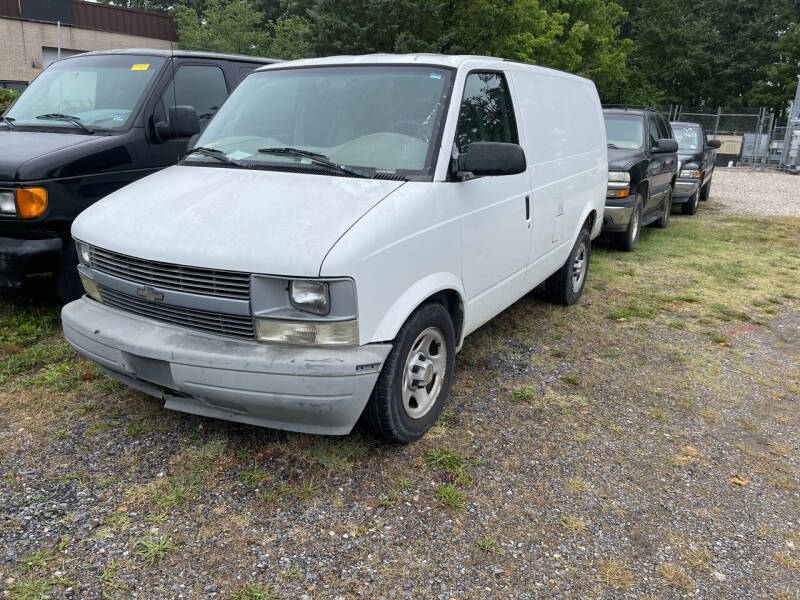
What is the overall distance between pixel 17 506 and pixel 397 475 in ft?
5.96

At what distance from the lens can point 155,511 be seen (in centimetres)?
291

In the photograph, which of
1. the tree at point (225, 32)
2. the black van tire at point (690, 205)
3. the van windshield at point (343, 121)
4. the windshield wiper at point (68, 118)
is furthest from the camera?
the tree at point (225, 32)

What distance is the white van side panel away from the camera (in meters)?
4.60

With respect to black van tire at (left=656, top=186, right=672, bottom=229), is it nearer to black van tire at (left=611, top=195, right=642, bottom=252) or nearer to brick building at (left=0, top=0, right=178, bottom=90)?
black van tire at (left=611, top=195, right=642, bottom=252)

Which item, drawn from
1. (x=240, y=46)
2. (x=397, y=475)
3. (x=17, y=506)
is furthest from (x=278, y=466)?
(x=240, y=46)

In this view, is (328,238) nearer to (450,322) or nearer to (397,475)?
(450,322)

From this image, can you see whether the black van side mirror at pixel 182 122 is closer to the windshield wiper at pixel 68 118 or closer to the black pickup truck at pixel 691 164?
the windshield wiper at pixel 68 118

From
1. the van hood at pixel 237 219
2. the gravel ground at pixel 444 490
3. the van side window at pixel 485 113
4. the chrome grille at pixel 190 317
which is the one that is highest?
the van side window at pixel 485 113


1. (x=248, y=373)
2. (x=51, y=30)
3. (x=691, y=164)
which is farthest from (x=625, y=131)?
Answer: (x=51, y=30)

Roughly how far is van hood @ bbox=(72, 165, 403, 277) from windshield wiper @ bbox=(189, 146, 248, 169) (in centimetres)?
7

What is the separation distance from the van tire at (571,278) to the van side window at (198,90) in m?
3.57

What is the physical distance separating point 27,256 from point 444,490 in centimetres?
352

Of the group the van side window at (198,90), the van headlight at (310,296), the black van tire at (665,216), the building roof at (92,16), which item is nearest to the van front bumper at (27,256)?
the van side window at (198,90)

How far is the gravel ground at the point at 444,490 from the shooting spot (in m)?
2.58
